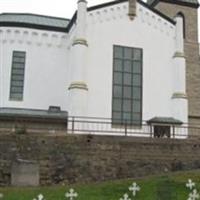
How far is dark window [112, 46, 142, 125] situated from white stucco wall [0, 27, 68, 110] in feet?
10.8

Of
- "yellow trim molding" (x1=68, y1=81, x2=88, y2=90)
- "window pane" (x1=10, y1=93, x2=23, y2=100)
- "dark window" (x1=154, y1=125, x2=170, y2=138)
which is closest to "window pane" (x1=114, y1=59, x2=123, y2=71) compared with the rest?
"yellow trim molding" (x1=68, y1=81, x2=88, y2=90)

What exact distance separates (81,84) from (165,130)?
5.28m

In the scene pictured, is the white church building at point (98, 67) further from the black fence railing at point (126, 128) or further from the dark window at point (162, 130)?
the dark window at point (162, 130)

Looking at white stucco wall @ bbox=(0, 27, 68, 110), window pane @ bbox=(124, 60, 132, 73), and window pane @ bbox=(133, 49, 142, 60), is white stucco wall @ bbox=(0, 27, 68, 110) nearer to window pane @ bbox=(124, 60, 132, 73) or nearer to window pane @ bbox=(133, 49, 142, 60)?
window pane @ bbox=(124, 60, 132, 73)

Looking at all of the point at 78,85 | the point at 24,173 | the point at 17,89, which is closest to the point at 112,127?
the point at 78,85

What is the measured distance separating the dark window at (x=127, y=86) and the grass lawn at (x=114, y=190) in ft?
30.1

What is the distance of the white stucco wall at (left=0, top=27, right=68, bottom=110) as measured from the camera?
26859 mm

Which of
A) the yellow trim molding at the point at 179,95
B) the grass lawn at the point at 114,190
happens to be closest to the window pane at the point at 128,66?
the yellow trim molding at the point at 179,95

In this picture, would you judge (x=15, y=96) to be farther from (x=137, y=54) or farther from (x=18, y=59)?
(x=137, y=54)

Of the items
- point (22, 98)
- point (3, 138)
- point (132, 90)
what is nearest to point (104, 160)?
point (3, 138)

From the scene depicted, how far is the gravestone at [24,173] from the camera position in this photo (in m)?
16.4

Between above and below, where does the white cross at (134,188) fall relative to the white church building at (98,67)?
below

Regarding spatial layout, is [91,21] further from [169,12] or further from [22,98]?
[169,12]

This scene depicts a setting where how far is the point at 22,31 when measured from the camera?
27531mm
